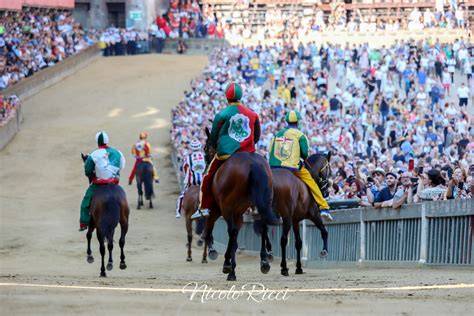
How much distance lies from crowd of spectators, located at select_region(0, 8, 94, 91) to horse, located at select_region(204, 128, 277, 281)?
101ft

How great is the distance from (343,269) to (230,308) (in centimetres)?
635

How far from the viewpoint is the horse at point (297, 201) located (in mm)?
15719

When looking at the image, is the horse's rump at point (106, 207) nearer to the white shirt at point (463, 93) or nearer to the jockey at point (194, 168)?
the jockey at point (194, 168)

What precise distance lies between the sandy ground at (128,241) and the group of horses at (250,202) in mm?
465

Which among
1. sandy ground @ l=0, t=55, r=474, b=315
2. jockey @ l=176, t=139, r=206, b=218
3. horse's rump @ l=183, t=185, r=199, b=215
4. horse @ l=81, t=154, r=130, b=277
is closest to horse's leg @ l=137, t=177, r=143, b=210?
sandy ground @ l=0, t=55, r=474, b=315

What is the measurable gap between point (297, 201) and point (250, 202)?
2.20 meters

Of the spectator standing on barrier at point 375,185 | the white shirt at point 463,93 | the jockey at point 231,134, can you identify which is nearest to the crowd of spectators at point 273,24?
the white shirt at point 463,93

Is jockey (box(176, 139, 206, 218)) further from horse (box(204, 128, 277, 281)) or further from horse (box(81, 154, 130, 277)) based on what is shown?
horse (box(204, 128, 277, 281))

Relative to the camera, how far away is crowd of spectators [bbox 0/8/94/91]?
152ft

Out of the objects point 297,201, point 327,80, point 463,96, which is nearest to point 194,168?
point 297,201

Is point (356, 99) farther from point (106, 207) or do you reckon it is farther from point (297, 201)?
point (297, 201)

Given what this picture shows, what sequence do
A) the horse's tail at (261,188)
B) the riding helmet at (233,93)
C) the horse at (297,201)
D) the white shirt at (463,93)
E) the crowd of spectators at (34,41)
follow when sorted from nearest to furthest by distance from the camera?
the horse's tail at (261,188)
the riding helmet at (233,93)
the horse at (297,201)
the white shirt at (463,93)
the crowd of spectators at (34,41)

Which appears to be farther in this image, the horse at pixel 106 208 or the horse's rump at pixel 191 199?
the horse's rump at pixel 191 199

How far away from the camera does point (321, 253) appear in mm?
17328
